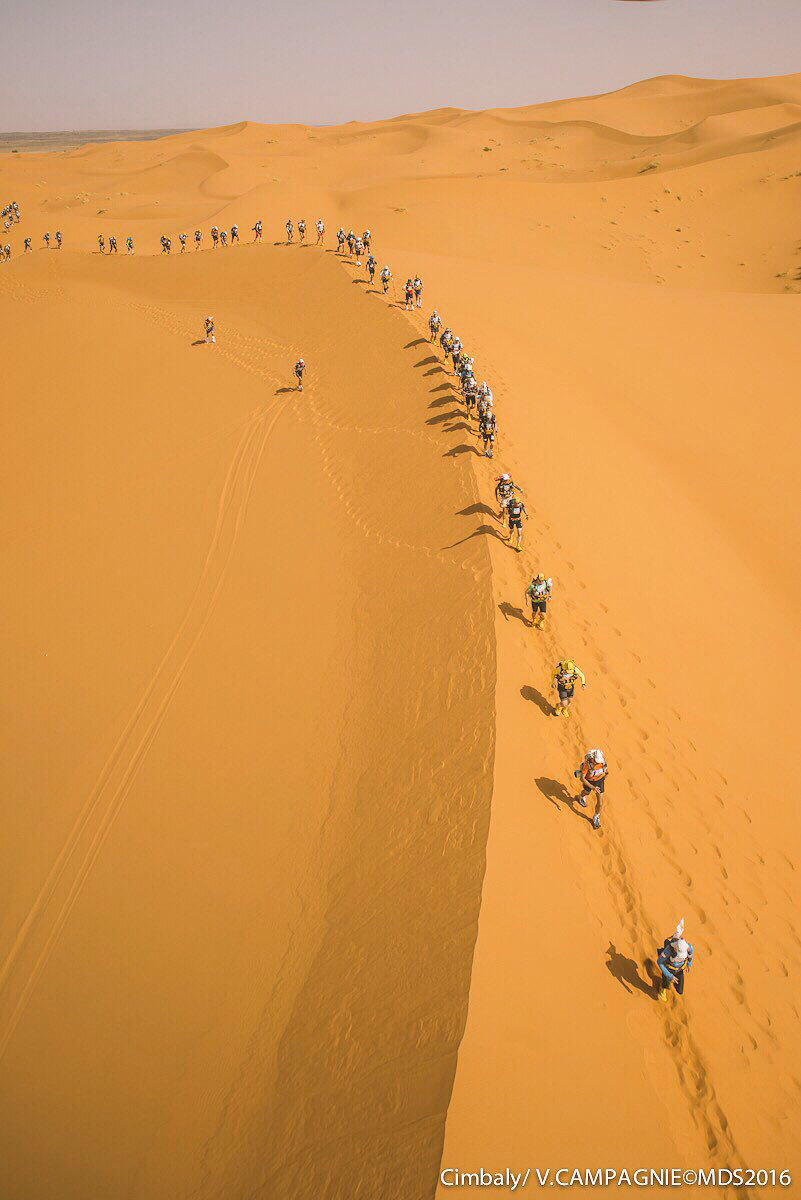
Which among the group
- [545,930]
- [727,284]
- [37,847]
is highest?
[727,284]

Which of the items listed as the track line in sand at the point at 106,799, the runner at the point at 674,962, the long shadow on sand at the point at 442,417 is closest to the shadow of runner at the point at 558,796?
the runner at the point at 674,962

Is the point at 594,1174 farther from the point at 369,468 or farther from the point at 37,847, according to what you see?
the point at 369,468

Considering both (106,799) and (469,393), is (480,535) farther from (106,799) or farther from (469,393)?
(106,799)

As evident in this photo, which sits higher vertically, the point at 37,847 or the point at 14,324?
the point at 14,324

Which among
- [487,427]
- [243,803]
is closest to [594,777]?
[243,803]

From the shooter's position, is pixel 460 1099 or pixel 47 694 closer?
pixel 460 1099

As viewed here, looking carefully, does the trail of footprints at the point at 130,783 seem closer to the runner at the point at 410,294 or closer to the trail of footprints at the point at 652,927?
the trail of footprints at the point at 652,927

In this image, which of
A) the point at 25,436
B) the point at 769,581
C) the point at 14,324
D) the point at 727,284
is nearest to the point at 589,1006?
the point at 769,581
